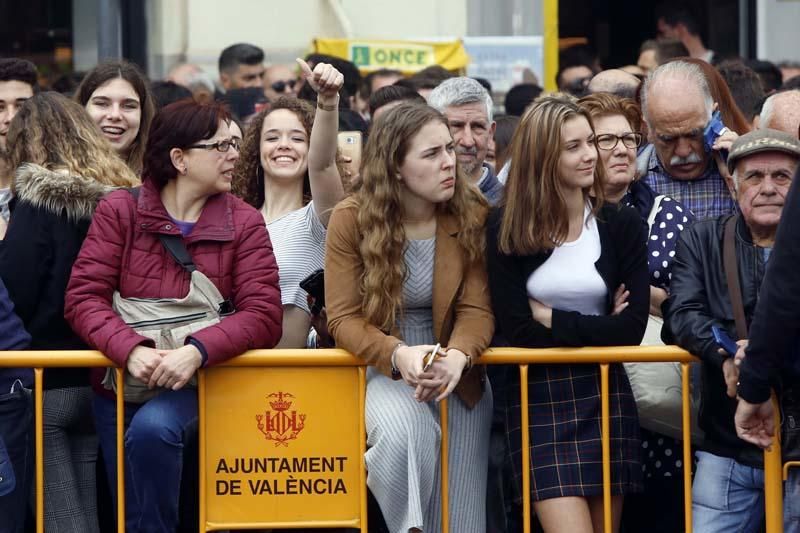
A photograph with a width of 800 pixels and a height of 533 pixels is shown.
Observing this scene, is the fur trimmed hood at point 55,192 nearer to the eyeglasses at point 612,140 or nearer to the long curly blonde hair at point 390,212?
the long curly blonde hair at point 390,212

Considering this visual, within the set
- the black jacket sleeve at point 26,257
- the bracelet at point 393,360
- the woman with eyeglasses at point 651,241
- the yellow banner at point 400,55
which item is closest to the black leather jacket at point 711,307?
the woman with eyeglasses at point 651,241

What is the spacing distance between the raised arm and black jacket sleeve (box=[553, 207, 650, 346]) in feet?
3.84

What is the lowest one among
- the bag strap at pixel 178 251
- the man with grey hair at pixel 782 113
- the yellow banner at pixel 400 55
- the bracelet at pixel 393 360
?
the bracelet at pixel 393 360

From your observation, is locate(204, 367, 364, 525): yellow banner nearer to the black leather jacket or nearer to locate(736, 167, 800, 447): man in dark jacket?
the black leather jacket

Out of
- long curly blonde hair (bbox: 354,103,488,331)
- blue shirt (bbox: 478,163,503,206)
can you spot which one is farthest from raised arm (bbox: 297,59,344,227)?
blue shirt (bbox: 478,163,503,206)

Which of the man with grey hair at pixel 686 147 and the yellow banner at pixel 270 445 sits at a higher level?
the man with grey hair at pixel 686 147

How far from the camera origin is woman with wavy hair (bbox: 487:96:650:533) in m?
5.34

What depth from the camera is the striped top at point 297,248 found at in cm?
598

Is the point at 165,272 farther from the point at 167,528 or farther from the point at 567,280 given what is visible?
the point at 567,280

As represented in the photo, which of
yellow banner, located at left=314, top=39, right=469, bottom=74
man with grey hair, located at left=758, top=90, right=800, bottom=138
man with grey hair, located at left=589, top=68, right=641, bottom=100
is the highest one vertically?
yellow banner, located at left=314, top=39, right=469, bottom=74

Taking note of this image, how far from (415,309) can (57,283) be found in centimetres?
138

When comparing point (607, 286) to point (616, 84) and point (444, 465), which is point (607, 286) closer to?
point (444, 465)

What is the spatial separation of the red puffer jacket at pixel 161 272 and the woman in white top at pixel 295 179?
47 centimetres

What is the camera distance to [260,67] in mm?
11445
